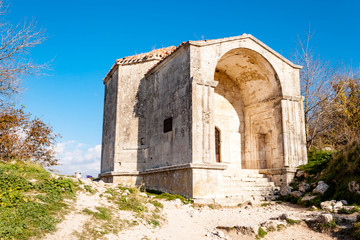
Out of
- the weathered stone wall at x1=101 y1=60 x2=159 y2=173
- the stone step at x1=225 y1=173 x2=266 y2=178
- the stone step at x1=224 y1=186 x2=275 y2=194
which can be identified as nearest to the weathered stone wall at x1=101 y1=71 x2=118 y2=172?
the weathered stone wall at x1=101 y1=60 x2=159 y2=173

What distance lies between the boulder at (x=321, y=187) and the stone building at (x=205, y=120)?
1903 mm

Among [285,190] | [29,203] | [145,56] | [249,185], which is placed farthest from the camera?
[145,56]

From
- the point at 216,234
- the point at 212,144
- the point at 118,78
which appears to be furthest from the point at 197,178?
the point at 118,78

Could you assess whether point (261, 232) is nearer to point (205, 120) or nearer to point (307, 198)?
point (307, 198)

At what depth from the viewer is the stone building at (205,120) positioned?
11.2 meters

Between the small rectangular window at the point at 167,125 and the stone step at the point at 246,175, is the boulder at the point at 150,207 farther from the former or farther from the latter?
the stone step at the point at 246,175

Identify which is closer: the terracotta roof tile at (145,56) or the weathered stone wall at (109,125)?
the weathered stone wall at (109,125)

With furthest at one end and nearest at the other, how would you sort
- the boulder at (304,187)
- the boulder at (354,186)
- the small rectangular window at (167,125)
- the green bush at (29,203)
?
1. the small rectangular window at (167,125)
2. the boulder at (304,187)
3. the boulder at (354,186)
4. the green bush at (29,203)

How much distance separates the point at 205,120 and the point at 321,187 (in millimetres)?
4601

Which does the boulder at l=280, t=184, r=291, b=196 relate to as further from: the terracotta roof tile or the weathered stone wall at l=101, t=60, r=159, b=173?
the terracotta roof tile

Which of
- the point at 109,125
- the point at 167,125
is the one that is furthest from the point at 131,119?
the point at 167,125

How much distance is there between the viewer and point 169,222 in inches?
320

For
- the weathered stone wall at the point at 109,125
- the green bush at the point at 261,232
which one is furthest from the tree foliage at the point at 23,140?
the green bush at the point at 261,232

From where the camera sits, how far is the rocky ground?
645 cm
